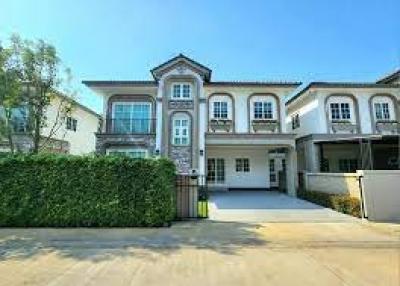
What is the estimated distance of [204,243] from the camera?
26.4 feet

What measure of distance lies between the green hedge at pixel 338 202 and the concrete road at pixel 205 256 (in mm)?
2254

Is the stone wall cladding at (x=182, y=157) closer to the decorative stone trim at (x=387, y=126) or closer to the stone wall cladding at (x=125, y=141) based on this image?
the stone wall cladding at (x=125, y=141)

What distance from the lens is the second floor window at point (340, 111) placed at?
21.2 m

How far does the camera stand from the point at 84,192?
34.2 ft

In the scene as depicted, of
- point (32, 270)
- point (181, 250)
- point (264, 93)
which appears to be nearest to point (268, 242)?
point (181, 250)

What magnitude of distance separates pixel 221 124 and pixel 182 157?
4.06 m

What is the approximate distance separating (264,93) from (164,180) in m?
13.9

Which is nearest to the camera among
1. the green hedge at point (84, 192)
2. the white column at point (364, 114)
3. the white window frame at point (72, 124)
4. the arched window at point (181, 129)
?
the green hedge at point (84, 192)

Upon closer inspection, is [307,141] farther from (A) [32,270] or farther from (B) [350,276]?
(A) [32,270]

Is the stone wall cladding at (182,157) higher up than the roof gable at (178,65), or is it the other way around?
the roof gable at (178,65)

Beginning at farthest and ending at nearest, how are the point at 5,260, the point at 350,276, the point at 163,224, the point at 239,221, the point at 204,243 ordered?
the point at 239,221
the point at 163,224
the point at 204,243
the point at 5,260
the point at 350,276

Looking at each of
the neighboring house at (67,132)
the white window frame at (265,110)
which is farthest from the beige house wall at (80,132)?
the white window frame at (265,110)

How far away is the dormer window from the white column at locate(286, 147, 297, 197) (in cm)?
775

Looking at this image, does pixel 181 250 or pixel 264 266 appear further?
pixel 181 250
